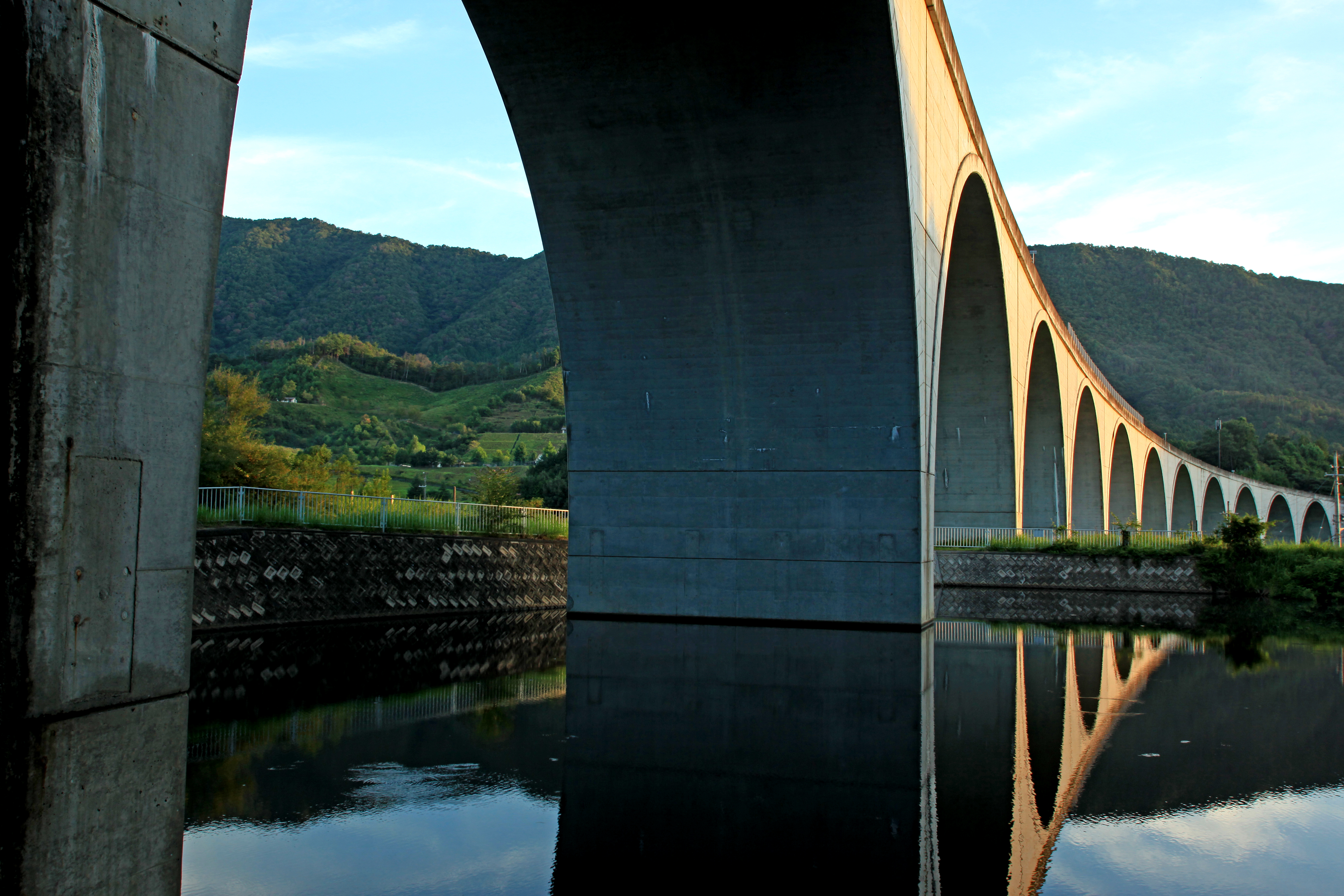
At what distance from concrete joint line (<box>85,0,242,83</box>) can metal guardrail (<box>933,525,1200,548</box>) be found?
23.6 m

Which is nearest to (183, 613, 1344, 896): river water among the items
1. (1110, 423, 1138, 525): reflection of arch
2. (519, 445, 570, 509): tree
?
(519, 445, 570, 509): tree

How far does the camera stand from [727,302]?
1445cm

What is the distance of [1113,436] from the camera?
46.8 m

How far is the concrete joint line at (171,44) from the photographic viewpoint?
323 centimetres

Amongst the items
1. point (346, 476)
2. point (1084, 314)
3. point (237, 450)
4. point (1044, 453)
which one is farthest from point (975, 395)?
point (1084, 314)

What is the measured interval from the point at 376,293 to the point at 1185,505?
70.7 metres

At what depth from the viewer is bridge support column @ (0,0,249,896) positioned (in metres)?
3.02

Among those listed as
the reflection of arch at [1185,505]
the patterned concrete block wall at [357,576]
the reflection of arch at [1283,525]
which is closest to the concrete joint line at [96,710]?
the patterned concrete block wall at [357,576]

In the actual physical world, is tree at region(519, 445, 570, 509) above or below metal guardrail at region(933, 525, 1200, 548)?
above

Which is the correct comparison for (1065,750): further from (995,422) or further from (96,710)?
(995,422)

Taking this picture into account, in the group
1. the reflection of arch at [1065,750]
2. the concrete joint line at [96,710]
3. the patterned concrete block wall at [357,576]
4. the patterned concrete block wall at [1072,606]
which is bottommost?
the patterned concrete block wall at [1072,606]

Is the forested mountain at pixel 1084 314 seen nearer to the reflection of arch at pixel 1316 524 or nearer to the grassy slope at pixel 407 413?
the grassy slope at pixel 407 413

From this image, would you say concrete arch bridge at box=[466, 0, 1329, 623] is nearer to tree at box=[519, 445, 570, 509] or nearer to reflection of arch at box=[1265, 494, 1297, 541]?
tree at box=[519, 445, 570, 509]

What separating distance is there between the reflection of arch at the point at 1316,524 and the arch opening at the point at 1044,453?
81.5 m
